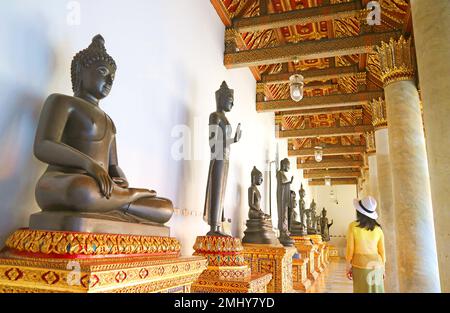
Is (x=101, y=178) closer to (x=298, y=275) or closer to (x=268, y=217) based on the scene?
(x=268, y=217)

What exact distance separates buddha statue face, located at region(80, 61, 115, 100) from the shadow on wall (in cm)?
38

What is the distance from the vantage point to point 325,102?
7777 millimetres

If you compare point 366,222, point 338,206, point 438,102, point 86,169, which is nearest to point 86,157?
point 86,169

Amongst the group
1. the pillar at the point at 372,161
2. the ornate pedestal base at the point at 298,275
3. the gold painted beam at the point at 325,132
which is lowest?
the ornate pedestal base at the point at 298,275

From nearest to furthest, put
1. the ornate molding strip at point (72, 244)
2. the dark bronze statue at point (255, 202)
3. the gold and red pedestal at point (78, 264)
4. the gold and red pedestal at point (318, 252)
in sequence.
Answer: the gold and red pedestal at point (78, 264) → the ornate molding strip at point (72, 244) → the dark bronze statue at point (255, 202) → the gold and red pedestal at point (318, 252)

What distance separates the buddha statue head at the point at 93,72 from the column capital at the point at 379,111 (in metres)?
6.74

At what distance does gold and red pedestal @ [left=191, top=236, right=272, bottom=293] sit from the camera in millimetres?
2879

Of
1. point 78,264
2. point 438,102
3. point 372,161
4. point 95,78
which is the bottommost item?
point 78,264

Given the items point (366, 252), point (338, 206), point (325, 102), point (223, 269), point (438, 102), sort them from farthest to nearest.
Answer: point (338, 206) → point (325, 102) → point (366, 252) → point (223, 269) → point (438, 102)

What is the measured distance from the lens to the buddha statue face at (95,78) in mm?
2029

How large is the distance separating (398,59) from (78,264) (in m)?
5.46

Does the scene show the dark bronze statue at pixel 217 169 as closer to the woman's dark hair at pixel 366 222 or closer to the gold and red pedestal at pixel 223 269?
the gold and red pedestal at pixel 223 269

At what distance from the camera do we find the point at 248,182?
6.83m

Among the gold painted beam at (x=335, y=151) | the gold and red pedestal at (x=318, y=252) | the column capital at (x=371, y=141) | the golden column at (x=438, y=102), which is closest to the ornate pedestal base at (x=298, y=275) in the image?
the gold and red pedestal at (x=318, y=252)
